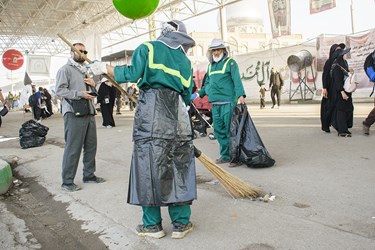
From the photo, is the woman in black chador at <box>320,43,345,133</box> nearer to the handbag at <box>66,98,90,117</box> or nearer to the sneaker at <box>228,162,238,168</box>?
the sneaker at <box>228,162,238,168</box>

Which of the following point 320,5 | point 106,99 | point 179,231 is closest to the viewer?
point 179,231

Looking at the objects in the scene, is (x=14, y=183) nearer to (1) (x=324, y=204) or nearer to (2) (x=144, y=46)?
(2) (x=144, y=46)

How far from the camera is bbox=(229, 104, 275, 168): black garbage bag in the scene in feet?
Answer: 16.4

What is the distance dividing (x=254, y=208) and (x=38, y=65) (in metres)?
27.6

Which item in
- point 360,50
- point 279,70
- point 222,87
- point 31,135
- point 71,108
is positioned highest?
point 360,50

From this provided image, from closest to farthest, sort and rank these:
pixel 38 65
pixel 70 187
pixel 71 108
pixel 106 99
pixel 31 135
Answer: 1. pixel 71 108
2. pixel 70 187
3. pixel 31 135
4. pixel 106 99
5. pixel 38 65

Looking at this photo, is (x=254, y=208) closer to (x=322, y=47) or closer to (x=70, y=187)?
(x=70, y=187)

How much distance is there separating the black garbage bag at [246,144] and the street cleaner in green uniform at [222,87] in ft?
0.76

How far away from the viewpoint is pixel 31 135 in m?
8.38

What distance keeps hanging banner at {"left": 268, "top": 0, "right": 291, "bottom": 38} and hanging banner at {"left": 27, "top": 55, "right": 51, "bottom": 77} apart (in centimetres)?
1752

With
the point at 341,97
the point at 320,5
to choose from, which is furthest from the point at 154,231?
the point at 320,5

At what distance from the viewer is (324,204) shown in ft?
11.7

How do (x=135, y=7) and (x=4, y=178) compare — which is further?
(x=4, y=178)

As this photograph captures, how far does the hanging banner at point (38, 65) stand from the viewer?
27344 mm
